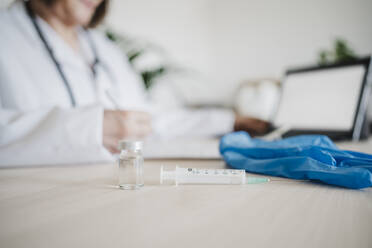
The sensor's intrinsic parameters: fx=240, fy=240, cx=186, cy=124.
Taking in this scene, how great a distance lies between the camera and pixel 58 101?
0.71 meters

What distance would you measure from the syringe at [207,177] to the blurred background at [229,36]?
137cm

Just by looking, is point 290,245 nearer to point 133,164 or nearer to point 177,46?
point 133,164

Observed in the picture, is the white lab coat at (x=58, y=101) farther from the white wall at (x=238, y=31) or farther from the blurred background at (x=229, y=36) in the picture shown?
the white wall at (x=238, y=31)

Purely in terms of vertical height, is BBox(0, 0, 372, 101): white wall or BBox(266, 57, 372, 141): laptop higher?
BBox(0, 0, 372, 101): white wall

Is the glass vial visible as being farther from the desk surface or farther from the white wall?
the white wall

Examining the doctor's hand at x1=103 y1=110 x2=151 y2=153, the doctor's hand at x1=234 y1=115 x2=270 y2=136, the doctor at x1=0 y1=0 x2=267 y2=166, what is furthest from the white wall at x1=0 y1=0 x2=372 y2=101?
the doctor's hand at x1=103 y1=110 x2=151 y2=153

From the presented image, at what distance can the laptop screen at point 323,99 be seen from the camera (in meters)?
0.65

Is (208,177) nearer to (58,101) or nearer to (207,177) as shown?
(207,177)

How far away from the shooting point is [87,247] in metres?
0.14

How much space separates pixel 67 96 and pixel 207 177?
23.8 inches

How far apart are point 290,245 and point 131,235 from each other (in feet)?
0.31

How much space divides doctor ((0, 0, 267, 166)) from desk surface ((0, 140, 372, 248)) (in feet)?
0.42

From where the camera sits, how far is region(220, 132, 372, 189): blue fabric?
0.25m

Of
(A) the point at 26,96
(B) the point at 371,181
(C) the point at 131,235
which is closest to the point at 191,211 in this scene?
(C) the point at 131,235
